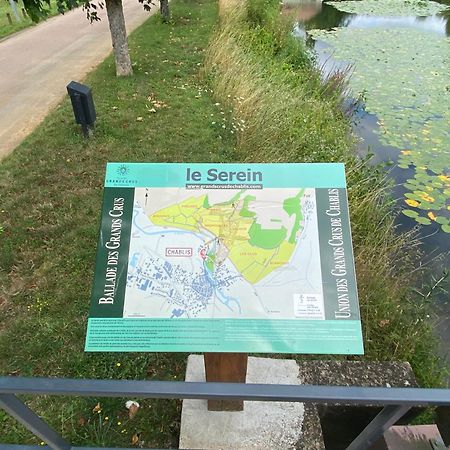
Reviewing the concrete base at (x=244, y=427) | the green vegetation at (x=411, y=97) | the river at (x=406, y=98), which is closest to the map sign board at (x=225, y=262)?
the concrete base at (x=244, y=427)

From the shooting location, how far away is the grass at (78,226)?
2.68 metres

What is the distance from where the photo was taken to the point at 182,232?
190cm

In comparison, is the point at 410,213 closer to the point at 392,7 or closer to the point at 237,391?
the point at 237,391

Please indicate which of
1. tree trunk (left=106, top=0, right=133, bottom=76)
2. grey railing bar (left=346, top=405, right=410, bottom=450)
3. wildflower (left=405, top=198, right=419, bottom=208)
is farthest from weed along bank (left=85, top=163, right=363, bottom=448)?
tree trunk (left=106, top=0, right=133, bottom=76)

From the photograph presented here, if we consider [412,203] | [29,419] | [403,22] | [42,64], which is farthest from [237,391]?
[403,22]

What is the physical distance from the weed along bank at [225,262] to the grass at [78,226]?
1.20 meters

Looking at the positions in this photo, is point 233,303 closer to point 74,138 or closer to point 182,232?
point 182,232

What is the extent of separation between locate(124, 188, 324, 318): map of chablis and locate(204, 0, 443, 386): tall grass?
75.0 inches

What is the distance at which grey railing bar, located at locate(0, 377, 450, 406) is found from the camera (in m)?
1.33

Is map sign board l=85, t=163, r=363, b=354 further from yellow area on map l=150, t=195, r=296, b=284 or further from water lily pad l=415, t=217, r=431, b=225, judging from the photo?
water lily pad l=415, t=217, r=431, b=225

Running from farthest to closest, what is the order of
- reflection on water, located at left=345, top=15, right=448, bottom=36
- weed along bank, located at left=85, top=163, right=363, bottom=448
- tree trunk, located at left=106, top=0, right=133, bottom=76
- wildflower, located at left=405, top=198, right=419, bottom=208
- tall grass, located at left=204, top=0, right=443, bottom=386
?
reflection on water, located at left=345, top=15, right=448, bottom=36 → tree trunk, located at left=106, top=0, right=133, bottom=76 → wildflower, located at left=405, top=198, right=419, bottom=208 → tall grass, located at left=204, top=0, right=443, bottom=386 → weed along bank, located at left=85, top=163, right=363, bottom=448

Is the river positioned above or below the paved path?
below

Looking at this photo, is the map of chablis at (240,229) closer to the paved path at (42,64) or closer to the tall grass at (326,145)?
the tall grass at (326,145)

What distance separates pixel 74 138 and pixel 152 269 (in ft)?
14.7
